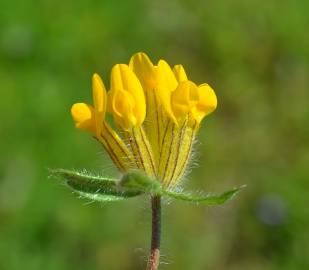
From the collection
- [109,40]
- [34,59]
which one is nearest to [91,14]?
[109,40]

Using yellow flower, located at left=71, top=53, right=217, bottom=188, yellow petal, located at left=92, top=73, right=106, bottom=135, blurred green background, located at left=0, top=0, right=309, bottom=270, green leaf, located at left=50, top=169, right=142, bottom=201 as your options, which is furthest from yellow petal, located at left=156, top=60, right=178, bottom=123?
blurred green background, located at left=0, top=0, right=309, bottom=270

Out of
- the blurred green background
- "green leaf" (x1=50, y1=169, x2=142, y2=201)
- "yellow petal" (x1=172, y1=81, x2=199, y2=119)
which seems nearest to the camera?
"green leaf" (x1=50, y1=169, x2=142, y2=201)

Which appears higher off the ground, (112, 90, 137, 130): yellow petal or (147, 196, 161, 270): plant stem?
(112, 90, 137, 130): yellow petal

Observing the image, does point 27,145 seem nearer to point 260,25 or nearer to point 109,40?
point 109,40

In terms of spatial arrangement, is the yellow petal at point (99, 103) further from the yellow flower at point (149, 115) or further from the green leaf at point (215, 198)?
the green leaf at point (215, 198)

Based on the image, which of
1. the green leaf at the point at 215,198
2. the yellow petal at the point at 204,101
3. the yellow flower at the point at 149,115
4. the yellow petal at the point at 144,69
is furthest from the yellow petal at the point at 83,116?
the green leaf at the point at 215,198

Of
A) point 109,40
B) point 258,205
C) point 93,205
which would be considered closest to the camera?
point 93,205

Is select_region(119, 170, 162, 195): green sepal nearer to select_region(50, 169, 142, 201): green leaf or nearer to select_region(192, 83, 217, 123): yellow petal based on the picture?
select_region(50, 169, 142, 201): green leaf
